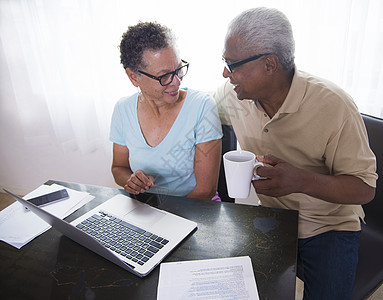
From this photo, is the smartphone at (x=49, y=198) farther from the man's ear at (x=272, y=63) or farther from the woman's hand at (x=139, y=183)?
the man's ear at (x=272, y=63)

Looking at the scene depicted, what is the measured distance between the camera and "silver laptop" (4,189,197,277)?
2.68 ft

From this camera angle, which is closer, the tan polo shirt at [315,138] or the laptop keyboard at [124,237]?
the laptop keyboard at [124,237]

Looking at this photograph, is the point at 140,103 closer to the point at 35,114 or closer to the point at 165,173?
the point at 165,173

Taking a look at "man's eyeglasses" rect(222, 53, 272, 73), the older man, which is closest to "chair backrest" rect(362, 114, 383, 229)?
the older man

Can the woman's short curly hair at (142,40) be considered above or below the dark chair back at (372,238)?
above

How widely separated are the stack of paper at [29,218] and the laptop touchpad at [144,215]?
212 millimetres

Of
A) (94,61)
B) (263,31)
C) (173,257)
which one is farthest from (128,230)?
(94,61)

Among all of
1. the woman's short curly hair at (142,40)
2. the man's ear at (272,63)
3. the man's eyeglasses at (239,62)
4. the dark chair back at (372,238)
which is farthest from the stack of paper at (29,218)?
the dark chair back at (372,238)

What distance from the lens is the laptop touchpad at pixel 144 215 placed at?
1.00 m

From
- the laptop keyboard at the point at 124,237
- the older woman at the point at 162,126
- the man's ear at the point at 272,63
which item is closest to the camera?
the laptop keyboard at the point at 124,237

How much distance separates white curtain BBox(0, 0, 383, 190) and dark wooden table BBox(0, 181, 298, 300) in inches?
33.0

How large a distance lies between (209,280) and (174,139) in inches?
26.3

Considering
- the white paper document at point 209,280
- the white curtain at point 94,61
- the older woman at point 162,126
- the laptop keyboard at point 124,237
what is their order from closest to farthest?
the white paper document at point 209,280 < the laptop keyboard at point 124,237 < the older woman at point 162,126 < the white curtain at point 94,61

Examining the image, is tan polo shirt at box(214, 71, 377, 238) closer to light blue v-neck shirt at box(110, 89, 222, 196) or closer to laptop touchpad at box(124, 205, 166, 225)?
light blue v-neck shirt at box(110, 89, 222, 196)
